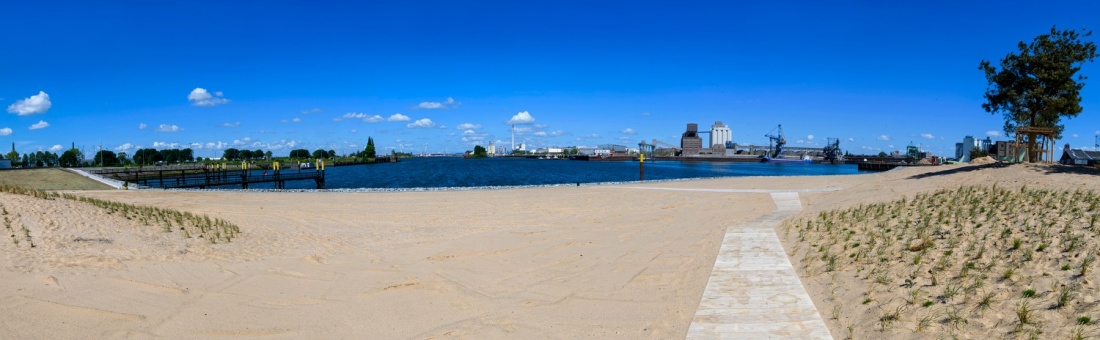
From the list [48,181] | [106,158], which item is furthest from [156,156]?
[48,181]

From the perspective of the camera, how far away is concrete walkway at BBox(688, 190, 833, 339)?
20.2 feet

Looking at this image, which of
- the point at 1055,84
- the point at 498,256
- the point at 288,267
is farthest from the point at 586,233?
the point at 1055,84

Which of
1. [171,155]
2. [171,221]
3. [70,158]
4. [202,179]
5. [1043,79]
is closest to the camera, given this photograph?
[171,221]

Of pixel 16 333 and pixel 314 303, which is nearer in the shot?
pixel 16 333

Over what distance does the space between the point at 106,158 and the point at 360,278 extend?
114 metres

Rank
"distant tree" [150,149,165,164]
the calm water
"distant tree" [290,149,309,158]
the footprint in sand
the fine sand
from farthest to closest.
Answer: "distant tree" [290,149,309,158]
"distant tree" [150,149,165,164]
the calm water
the footprint in sand
the fine sand

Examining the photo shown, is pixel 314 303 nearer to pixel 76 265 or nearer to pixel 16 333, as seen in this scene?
pixel 16 333

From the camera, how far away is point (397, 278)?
8.81 metres

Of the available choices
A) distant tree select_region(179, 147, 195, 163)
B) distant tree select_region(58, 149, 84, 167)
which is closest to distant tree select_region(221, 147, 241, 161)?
distant tree select_region(179, 147, 195, 163)

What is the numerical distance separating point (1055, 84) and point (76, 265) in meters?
33.3

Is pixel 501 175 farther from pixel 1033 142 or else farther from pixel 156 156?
pixel 156 156

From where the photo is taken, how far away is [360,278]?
879 cm

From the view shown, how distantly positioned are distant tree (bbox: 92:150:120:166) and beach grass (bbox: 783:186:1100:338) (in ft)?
377

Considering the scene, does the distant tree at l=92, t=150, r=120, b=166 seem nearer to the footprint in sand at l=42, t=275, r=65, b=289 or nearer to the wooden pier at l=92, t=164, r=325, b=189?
the wooden pier at l=92, t=164, r=325, b=189
